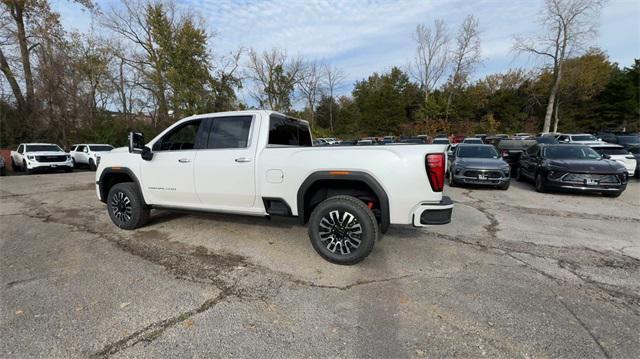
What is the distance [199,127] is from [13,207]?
6128 millimetres

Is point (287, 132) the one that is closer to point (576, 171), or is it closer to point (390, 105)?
point (576, 171)

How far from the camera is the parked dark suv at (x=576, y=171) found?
7.36 meters

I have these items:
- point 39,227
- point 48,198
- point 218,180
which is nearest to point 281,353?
point 218,180

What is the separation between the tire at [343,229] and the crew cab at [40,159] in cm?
1734

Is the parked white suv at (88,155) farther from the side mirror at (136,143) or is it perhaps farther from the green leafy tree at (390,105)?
the green leafy tree at (390,105)

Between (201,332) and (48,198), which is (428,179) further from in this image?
(48,198)

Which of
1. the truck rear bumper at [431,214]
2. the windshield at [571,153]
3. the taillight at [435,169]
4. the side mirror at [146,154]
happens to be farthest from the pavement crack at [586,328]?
the windshield at [571,153]

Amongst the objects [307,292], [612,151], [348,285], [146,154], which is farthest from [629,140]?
[146,154]

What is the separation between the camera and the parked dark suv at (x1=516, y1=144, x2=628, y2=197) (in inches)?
290

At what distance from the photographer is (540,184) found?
8.34 m

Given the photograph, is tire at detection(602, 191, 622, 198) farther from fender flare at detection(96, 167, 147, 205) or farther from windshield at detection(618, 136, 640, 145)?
fender flare at detection(96, 167, 147, 205)

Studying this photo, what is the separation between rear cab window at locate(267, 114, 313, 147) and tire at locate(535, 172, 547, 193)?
288 inches

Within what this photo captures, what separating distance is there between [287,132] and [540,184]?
8.06m

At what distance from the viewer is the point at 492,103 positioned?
138ft
